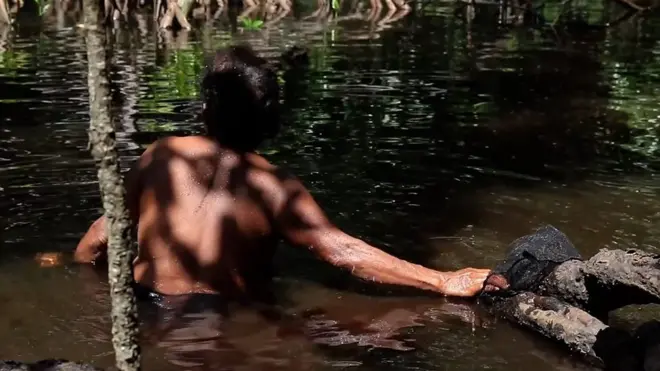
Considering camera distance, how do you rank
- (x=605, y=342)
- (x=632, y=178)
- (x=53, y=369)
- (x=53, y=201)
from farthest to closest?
(x=632, y=178), (x=53, y=201), (x=605, y=342), (x=53, y=369)

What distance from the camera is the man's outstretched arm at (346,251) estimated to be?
12.0 feet

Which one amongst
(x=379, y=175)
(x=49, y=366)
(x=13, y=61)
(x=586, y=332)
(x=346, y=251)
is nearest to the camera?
(x=49, y=366)

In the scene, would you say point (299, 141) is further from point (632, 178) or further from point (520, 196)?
point (632, 178)

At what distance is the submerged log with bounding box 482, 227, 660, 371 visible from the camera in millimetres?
→ 3195

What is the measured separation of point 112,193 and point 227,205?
1974 mm

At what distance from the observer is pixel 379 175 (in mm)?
6137

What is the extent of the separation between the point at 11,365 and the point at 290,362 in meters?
1.19

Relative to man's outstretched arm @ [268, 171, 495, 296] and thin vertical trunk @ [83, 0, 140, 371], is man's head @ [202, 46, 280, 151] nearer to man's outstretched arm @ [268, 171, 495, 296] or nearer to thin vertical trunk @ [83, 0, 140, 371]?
man's outstretched arm @ [268, 171, 495, 296]

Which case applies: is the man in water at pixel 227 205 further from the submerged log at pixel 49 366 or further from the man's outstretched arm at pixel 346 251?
the submerged log at pixel 49 366

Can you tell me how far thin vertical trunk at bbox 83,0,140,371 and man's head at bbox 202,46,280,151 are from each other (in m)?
1.93

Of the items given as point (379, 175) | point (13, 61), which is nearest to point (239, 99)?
point (379, 175)

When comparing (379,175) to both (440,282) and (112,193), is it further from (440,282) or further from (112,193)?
(112,193)

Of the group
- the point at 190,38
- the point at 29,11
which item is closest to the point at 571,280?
the point at 190,38

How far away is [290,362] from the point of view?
11.2ft
